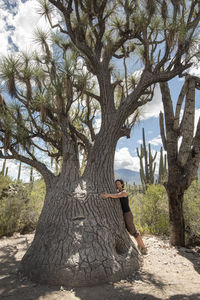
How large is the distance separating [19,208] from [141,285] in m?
5.51

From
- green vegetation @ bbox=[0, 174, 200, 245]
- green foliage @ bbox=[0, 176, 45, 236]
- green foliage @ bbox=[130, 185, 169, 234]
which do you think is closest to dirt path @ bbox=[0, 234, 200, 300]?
green vegetation @ bbox=[0, 174, 200, 245]

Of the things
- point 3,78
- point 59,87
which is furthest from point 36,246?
point 3,78

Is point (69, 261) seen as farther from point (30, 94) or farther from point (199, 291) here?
point (30, 94)

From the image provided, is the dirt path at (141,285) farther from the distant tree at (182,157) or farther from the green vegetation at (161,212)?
the green vegetation at (161,212)

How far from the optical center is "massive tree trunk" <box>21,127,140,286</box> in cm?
343

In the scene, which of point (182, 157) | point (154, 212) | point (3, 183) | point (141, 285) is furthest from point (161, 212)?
point (3, 183)

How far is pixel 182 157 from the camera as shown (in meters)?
5.27

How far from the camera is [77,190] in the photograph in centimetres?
418

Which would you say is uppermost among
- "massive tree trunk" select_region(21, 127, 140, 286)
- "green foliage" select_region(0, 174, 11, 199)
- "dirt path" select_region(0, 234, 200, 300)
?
"green foliage" select_region(0, 174, 11, 199)

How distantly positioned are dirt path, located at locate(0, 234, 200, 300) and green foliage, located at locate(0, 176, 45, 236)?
2.95m

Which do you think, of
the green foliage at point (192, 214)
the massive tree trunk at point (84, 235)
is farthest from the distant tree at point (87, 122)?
the green foliage at point (192, 214)

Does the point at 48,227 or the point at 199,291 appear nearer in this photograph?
the point at 199,291

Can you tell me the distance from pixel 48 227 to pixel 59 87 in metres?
2.47

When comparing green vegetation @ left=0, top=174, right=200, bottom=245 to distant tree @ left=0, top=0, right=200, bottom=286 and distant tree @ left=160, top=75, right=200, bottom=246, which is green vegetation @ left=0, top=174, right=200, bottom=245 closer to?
distant tree @ left=160, top=75, right=200, bottom=246
